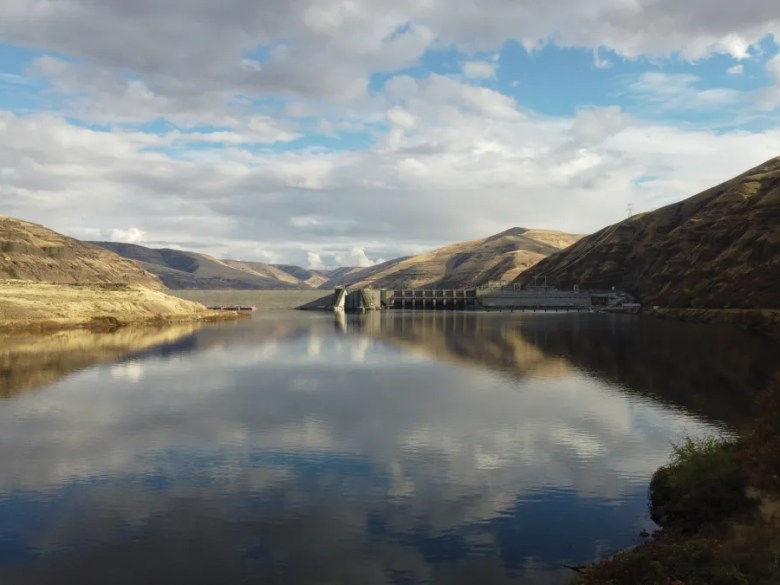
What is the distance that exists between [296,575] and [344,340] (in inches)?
3820

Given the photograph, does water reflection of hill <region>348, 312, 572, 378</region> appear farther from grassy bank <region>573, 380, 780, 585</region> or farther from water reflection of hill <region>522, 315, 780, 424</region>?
grassy bank <region>573, 380, 780, 585</region>

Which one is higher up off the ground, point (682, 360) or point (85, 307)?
point (85, 307)

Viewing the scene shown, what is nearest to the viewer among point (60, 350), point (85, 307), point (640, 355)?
point (640, 355)

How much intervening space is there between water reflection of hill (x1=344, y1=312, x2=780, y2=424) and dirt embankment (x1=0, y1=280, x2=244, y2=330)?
56.4m

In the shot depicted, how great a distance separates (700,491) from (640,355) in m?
68.0

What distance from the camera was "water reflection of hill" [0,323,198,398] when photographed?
68688 mm

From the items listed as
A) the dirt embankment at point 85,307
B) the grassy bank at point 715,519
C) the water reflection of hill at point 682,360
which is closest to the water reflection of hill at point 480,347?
the water reflection of hill at point 682,360

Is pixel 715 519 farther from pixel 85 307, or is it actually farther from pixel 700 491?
pixel 85 307

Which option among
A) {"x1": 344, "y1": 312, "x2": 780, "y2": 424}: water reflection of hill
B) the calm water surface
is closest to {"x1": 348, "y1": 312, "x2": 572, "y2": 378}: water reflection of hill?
{"x1": 344, "y1": 312, "x2": 780, "y2": 424}: water reflection of hill

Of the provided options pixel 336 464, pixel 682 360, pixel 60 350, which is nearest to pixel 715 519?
pixel 336 464

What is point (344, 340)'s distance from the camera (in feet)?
392

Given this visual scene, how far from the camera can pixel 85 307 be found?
14925 centimetres

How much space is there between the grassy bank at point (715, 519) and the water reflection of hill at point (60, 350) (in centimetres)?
5582

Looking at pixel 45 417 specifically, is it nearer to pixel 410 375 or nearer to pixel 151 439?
pixel 151 439
